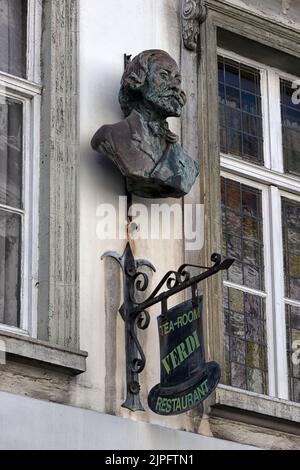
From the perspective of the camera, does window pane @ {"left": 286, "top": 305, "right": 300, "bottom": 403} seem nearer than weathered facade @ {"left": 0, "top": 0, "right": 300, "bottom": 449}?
No

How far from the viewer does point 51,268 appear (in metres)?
10.5

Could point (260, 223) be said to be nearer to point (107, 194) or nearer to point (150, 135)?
point (150, 135)

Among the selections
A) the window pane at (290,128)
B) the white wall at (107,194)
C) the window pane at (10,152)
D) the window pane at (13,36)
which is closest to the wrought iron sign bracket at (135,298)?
the white wall at (107,194)

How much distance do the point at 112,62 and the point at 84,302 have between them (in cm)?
147

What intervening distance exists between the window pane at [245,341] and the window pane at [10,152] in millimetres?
1462

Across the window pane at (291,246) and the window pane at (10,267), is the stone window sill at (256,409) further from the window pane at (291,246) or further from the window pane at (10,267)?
the window pane at (10,267)

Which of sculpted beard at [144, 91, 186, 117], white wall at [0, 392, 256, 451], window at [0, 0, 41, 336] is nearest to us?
white wall at [0, 392, 256, 451]

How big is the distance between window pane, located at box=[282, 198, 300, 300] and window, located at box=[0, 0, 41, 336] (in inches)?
70.8

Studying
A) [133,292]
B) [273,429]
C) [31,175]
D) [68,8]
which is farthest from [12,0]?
[273,429]

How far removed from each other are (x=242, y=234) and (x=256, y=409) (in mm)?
1183

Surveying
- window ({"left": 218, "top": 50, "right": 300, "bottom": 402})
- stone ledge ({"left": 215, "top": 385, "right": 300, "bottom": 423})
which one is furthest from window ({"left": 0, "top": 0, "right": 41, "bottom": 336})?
window ({"left": 218, "top": 50, "right": 300, "bottom": 402})

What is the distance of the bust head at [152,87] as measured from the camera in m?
11.0

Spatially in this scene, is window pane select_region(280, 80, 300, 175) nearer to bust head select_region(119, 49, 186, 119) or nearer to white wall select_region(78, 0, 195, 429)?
white wall select_region(78, 0, 195, 429)

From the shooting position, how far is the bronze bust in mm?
10820
